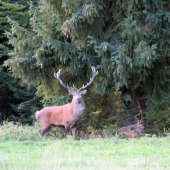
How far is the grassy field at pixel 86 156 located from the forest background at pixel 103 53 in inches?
162

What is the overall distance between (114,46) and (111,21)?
2336 mm

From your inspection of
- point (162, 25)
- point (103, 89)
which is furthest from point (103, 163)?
point (162, 25)

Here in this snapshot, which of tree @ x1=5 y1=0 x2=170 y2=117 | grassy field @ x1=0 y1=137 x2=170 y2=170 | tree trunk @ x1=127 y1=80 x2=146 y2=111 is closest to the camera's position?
grassy field @ x1=0 y1=137 x2=170 y2=170

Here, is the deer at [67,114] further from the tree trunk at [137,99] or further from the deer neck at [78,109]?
the tree trunk at [137,99]

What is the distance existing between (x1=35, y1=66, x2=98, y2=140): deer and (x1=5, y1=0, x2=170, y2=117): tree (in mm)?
1202

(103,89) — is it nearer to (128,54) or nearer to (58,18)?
(128,54)

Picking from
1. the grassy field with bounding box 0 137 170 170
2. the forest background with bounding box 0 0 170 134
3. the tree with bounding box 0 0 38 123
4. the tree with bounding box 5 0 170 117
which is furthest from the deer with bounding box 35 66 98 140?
the tree with bounding box 0 0 38 123

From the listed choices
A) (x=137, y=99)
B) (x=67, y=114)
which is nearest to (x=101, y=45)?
(x=67, y=114)

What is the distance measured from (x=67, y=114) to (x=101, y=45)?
2836 mm

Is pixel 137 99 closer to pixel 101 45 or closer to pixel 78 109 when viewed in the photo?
pixel 101 45

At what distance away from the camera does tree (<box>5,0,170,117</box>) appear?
35.8ft

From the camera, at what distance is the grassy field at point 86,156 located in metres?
5.30

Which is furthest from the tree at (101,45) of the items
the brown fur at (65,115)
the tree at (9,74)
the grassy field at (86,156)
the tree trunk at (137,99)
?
the tree at (9,74)

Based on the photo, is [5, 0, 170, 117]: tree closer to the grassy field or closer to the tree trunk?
the tree trunk
